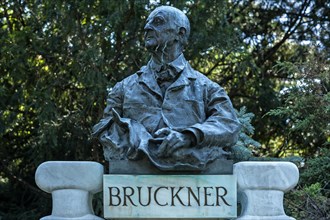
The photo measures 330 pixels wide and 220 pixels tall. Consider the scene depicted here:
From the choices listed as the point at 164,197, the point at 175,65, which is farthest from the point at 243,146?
the point at 164,197

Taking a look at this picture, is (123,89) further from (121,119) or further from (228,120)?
(228,120)

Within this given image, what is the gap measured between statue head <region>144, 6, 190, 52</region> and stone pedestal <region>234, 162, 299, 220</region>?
3.72 ft

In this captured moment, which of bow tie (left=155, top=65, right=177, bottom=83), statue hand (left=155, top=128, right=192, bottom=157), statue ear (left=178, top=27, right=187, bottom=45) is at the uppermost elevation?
statue ear (left=178, top=27, right=187, bottom=45)

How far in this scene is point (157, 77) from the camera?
762 centimetres

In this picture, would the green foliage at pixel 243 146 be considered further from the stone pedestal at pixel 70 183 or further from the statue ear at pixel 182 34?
the stone pedestal at pixel 70 183

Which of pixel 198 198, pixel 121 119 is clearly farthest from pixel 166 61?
pixel 198 198

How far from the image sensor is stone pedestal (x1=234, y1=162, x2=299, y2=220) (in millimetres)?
7512

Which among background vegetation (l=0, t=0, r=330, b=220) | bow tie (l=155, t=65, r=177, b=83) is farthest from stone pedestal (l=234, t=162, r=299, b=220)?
background vegetation (l=0, t=0, r=330, b=220)

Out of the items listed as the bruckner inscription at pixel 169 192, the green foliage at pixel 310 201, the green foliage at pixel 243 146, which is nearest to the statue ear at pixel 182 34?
the bruckner inscription at pixel 169 192

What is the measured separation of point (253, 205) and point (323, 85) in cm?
486

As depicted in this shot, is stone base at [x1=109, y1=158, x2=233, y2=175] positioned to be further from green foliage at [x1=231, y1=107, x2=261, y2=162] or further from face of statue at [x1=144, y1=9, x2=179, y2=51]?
green foliage at [x1=231, y1=107, x2=261, y2=162]

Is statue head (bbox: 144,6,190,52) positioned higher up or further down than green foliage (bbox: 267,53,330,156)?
higher up

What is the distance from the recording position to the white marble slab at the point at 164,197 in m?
7.29

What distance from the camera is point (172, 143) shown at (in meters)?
7.14
